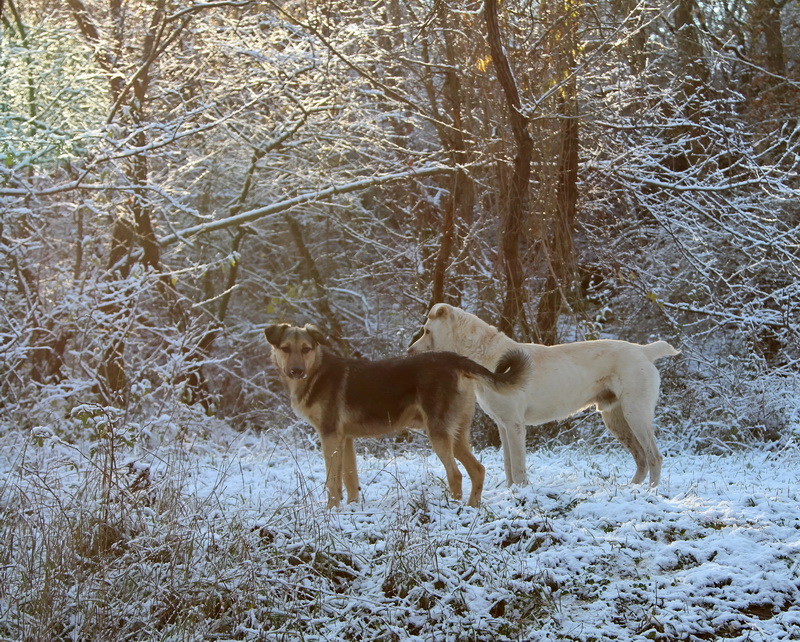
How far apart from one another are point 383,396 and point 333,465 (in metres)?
0.66

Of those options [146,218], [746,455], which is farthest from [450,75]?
[746,455]

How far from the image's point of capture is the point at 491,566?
5020mm

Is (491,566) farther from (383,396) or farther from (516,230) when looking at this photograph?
(516,230)

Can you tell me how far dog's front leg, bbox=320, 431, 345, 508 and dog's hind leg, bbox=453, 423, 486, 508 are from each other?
90cm

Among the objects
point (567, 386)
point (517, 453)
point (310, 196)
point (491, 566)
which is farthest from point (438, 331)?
point (310, 196)

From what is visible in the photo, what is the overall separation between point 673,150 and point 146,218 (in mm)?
8767

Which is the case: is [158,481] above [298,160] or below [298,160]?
below

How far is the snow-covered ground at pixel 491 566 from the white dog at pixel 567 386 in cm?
97

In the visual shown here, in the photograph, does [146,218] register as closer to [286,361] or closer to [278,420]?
[278,420]

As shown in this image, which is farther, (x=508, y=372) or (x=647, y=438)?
(x=647, y=438)

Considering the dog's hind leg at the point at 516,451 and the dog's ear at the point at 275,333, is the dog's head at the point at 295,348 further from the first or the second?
the dog's hind leg at the point at 516,451

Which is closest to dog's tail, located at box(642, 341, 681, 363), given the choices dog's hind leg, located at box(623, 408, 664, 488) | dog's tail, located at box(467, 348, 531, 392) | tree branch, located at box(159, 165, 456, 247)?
dog's hind leg, located at box(623, 408, 664, 488)

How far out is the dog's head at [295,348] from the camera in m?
6.92

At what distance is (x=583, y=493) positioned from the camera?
21.8ft
